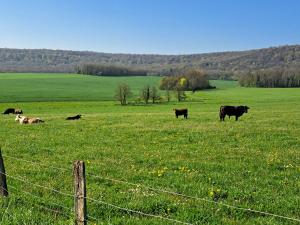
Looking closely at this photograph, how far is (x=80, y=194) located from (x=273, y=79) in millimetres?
156630

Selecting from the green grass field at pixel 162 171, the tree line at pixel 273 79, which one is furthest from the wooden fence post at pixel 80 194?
the tree line at pixel 273 79

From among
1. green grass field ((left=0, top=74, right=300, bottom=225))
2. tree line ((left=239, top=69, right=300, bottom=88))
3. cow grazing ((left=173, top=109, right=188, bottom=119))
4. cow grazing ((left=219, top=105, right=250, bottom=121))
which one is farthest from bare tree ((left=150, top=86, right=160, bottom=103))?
green grass field ((left=0, top=74, right=300, bottom=225))

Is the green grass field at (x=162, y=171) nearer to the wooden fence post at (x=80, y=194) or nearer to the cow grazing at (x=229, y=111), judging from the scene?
the wooden fence post at (x=80, y=194)

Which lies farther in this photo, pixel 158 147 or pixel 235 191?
pixel 158 147

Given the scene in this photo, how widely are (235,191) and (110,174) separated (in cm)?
418

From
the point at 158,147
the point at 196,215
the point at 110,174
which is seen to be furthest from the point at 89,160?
the point at 196,215

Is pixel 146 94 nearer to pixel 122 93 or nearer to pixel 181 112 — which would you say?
pixel 122 93

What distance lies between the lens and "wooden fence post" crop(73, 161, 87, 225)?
7766 millimetres

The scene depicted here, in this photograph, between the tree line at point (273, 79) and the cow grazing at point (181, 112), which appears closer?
the cow grazing at point (181, 112)

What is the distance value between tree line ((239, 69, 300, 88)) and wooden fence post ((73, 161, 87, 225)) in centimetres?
15521

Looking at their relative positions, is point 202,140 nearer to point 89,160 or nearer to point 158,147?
point 158,147

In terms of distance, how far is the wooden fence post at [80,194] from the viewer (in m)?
7.77

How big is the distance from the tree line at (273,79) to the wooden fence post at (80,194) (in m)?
155

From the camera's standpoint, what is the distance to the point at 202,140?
877 inches
